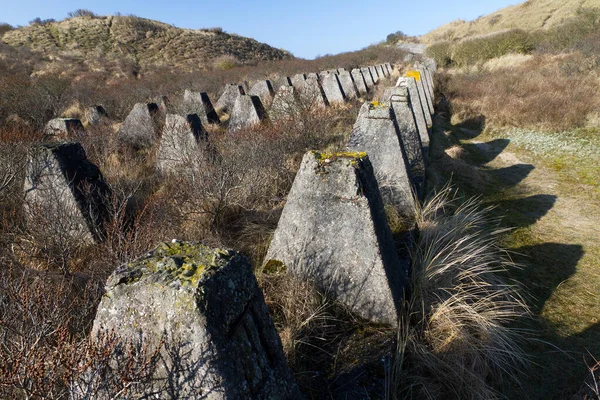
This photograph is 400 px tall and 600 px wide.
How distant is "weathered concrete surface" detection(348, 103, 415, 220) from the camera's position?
12.9ft

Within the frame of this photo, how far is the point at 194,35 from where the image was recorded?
133 feet

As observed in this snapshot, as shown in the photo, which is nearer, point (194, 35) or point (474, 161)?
point (474, 161)

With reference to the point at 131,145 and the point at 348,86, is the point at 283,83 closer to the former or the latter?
the point at 348,86

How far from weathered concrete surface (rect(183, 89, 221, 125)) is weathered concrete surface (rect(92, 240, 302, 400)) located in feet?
28.8

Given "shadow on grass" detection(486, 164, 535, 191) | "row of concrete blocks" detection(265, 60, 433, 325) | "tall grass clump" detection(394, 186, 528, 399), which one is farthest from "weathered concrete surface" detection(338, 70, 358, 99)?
"row of concrete blocks" detection(265, 60, 433, 325)

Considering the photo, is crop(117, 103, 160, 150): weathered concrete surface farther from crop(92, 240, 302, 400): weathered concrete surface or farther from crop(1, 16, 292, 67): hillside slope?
crop(1, 16, 292, 67): hillside slope

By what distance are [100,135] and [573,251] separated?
323 inches

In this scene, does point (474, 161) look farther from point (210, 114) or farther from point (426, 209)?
point (210, 114)

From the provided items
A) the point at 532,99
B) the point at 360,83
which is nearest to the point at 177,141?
the point at 360,83

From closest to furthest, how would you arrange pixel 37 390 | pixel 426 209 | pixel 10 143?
pixel 37 390 → pixel 426 209 → pixel 10 143

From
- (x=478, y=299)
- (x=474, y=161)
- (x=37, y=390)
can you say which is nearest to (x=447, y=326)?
(x=478, y=299)

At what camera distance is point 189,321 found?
3.36 feet

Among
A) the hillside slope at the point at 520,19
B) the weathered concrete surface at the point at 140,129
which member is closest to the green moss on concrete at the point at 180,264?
the weathered concrete surface at the point at 140,129

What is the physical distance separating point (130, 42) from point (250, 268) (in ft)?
142
